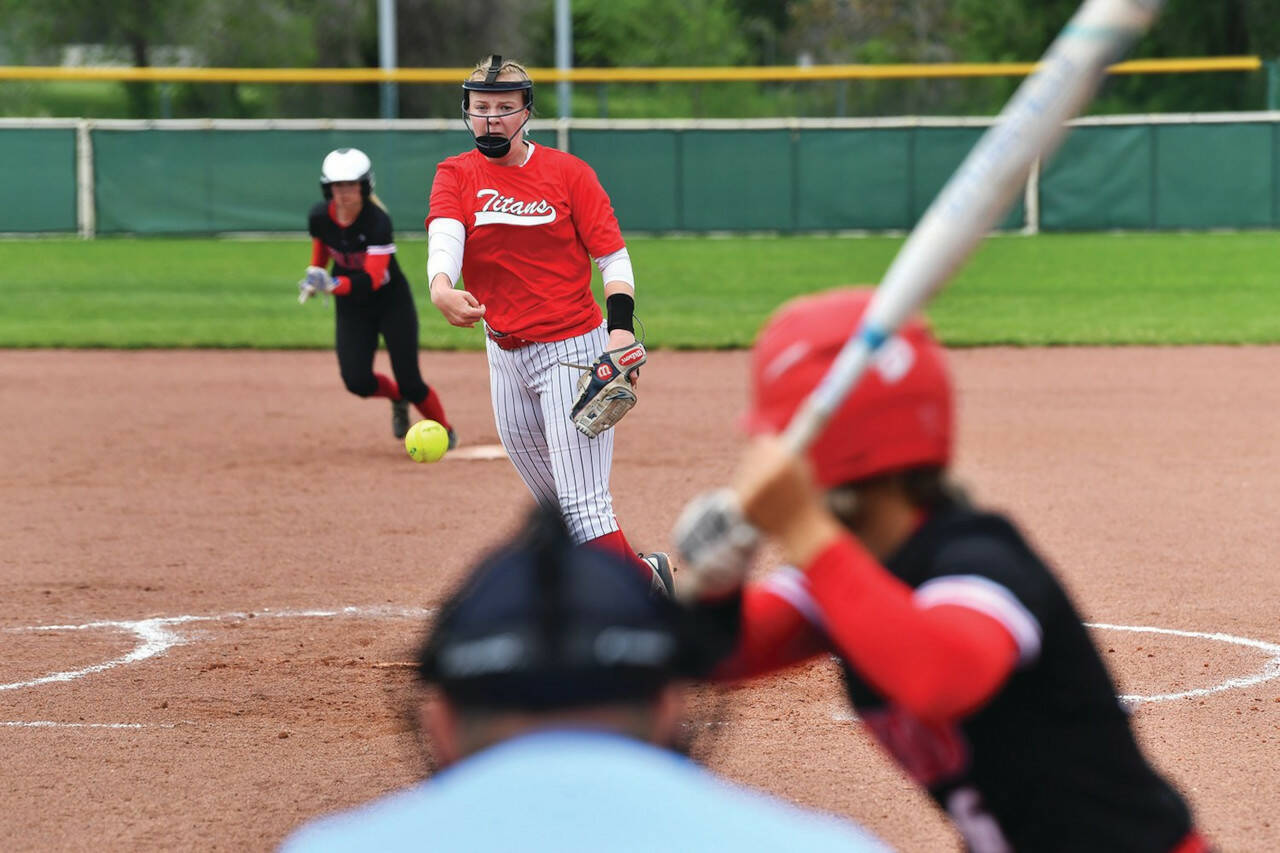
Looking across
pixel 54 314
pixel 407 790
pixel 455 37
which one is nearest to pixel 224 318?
pixel 54 314

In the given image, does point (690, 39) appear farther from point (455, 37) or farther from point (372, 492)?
point (372, 492)

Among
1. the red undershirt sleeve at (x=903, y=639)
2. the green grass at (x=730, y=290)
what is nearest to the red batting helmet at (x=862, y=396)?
the red undershirt sleeve at (x=903, y=639)

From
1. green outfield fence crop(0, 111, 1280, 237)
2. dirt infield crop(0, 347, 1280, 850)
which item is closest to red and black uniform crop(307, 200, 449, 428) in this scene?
dirt infield crop(0, 347, 1280, 850)

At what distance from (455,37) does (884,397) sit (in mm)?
46293

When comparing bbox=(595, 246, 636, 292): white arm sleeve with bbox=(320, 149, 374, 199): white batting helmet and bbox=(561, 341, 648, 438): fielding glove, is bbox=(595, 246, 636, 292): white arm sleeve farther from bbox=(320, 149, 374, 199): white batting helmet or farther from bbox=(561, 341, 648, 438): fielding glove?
bbox=(320, 149, 374, 199): white batting helmet

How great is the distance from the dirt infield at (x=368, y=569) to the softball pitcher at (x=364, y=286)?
1.76 ft

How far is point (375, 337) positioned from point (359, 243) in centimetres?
59

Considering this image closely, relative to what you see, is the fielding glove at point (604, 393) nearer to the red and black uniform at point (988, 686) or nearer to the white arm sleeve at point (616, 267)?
the white arm sleeve at point (616, 267)

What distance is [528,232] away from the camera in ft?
21.1

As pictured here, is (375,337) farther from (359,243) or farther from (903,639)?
(903,639)

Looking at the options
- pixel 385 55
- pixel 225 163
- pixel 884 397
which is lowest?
pixel 884 397

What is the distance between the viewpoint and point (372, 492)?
9820 millimetres

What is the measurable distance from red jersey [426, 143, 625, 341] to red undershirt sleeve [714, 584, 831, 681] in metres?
3.98

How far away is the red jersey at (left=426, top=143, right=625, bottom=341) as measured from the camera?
20.9 ft
